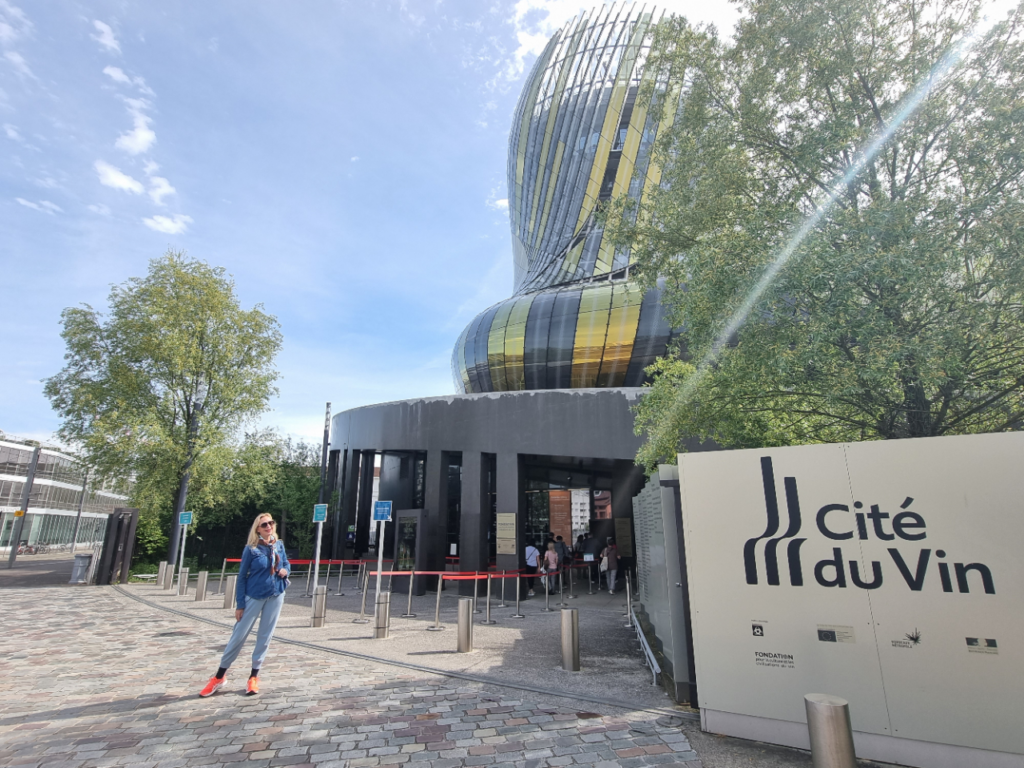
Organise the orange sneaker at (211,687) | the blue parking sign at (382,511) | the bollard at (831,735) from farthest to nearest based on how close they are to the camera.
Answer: the blue parking sign at (382,511), the orange sneaker at (211,687), the bollard at (831,735)

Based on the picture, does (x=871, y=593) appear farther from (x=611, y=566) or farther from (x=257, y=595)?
(x=611, y=566)

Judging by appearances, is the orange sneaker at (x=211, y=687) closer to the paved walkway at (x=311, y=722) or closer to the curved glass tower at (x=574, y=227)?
the paved walkway at (x=311, y=722)

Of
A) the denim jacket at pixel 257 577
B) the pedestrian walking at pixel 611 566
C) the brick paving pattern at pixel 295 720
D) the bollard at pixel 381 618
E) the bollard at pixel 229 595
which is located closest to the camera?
the brick paving pattern at pixel 295 720

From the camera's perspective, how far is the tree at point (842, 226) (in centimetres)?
625

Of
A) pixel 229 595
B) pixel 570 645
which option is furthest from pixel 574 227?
pixel 570 645

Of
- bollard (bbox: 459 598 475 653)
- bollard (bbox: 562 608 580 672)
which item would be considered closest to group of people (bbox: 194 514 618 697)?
bollard (bbox: 459 598 475 653)

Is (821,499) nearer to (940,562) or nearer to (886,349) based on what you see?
(940,562)

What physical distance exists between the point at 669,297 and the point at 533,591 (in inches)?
471

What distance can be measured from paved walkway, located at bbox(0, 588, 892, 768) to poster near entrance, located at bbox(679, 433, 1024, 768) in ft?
2.11

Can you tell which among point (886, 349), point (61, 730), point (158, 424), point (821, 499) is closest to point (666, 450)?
point (886, 349)

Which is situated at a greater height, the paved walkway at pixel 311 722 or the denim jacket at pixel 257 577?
the denim jacket at pixel 257 577

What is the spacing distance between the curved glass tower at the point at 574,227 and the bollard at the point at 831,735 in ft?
65.6

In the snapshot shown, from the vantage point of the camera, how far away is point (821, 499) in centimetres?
448

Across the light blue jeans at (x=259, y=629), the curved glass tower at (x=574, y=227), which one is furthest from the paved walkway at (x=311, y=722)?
the curved glass tower at (x=574, y=227)
